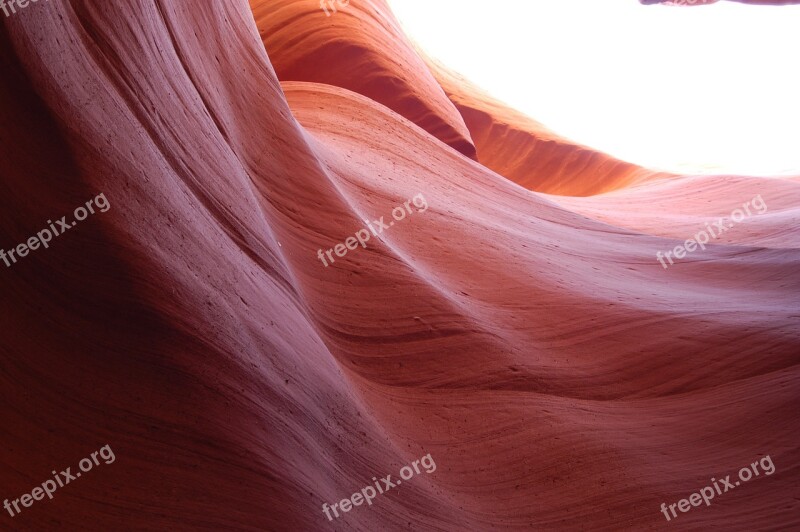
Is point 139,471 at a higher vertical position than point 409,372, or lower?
lower

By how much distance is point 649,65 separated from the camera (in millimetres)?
20641

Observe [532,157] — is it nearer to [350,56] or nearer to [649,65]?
[350,56]

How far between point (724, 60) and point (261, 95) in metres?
19.4

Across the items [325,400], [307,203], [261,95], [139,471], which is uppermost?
[261,95]

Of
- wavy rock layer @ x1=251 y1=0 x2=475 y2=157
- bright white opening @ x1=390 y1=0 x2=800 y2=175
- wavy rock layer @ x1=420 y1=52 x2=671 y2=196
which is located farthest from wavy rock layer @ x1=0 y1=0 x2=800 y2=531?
bright white opening @ x1=390 y1=0 x2=800 y2=175

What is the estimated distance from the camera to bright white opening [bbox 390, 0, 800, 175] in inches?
685

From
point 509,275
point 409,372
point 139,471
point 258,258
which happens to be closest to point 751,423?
point 509,275

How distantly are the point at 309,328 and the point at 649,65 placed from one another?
2003 cm

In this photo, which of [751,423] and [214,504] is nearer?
[214,504]

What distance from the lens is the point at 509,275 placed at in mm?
4168

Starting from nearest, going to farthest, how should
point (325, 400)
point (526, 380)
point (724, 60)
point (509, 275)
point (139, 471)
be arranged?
1. point (139, 471)
2. point (325, 400)
3. point (526, 380)
4. point (509, 275)
5. point (724, 60)

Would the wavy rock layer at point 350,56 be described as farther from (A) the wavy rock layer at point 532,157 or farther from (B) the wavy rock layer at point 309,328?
(A) the wavy rock layer at point 532,157

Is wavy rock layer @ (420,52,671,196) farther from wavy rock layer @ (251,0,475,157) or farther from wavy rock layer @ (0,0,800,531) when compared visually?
wavy rock layer @ (0,0,800,531)

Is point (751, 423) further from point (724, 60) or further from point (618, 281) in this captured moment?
point (724, 60)
